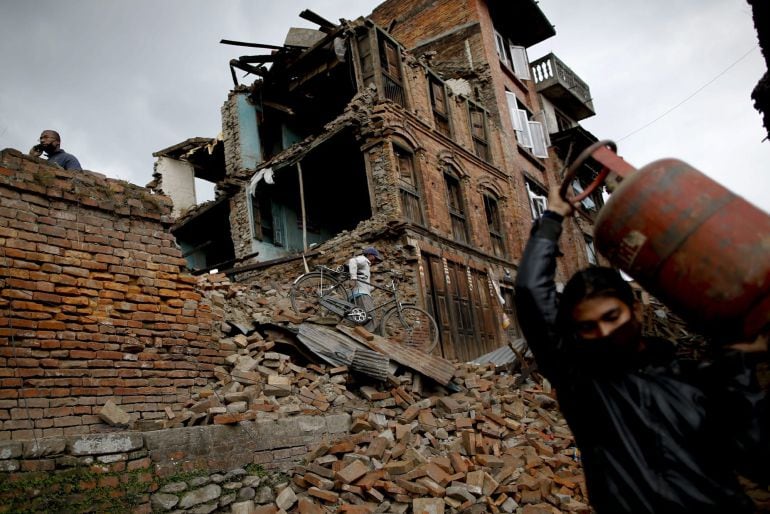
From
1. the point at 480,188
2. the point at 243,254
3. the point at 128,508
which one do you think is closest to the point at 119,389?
the point at 128,508

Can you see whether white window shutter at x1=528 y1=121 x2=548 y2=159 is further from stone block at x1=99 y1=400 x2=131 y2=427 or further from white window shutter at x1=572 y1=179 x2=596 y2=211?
stone block at x1=99 y1=400 x2=131 y2=427

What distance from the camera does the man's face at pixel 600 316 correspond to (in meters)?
1.61

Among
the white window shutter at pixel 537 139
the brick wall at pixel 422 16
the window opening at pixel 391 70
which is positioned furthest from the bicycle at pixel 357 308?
the brick wall at pixel 422 16

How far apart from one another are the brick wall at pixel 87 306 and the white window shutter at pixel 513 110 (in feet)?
49.6

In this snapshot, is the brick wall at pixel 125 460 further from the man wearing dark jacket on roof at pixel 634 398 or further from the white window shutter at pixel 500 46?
the white window shutter at pixel 500 46

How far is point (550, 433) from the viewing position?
247 inches

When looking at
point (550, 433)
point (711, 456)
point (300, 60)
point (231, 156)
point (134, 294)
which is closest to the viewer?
point (711, 456)

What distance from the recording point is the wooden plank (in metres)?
6.89

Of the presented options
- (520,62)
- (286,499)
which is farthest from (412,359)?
(520,62)

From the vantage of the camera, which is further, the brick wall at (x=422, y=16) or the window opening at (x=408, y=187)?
the brick wall at (x=422, y=16)

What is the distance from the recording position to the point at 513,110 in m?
18.3

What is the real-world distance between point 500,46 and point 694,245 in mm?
20020

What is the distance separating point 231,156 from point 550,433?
12.0 m

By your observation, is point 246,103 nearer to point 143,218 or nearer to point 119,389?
point 143,218
